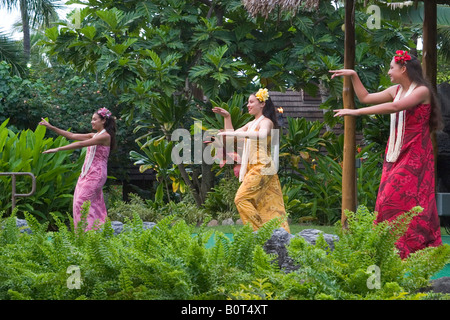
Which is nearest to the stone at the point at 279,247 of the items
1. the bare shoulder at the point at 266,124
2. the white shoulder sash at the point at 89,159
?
the bare shoulder at the point at 266,124

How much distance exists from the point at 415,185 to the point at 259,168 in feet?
8.15

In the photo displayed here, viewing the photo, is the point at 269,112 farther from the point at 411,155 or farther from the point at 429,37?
the point at 411,155

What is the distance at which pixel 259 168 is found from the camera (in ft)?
25.0

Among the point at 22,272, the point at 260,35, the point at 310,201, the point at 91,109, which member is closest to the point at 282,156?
the point at 310,201

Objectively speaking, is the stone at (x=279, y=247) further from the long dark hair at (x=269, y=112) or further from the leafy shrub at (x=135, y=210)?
the leafy shrub at (x=135, y=210)

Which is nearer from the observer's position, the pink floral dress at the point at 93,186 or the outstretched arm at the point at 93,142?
the outstretched arm at the point at 93,142

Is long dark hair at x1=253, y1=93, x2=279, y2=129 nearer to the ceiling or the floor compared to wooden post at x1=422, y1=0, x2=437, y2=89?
nearer to the floor

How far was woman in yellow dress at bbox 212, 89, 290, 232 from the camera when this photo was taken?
24.6 feet

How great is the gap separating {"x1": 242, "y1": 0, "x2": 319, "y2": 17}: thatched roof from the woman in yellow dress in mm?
1150

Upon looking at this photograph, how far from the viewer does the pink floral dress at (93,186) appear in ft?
28.8

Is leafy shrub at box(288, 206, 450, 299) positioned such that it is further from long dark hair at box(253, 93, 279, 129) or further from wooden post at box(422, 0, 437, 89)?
wooden post at box(422, 0, 437, 89)

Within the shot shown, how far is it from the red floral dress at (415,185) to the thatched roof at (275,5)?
294cm

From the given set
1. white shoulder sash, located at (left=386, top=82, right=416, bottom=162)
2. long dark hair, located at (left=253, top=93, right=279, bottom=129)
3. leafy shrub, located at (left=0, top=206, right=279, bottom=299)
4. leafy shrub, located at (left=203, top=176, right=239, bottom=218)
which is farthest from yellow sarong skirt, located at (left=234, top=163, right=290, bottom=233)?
leafy shrub, located at (left=203, top=176, right=239, bottom=218)
